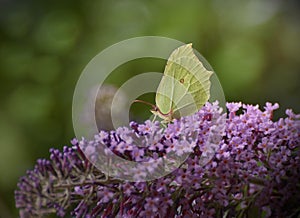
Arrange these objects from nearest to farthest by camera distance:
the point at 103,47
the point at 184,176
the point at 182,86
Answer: the point at 184,176, the point at 182,86, the point at 103,47

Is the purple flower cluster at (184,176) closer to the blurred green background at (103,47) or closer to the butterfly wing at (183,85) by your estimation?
the butterfly wing at (183,85)

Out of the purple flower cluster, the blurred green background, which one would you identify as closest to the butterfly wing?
the purple flower cluster

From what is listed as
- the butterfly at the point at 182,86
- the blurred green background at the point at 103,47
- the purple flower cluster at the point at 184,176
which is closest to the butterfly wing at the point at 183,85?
the butterfly at the point at 182,86

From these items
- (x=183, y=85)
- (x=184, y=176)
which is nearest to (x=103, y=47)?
(x=183, y=85)

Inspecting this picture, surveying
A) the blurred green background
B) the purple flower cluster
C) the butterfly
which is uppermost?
the blurred green background

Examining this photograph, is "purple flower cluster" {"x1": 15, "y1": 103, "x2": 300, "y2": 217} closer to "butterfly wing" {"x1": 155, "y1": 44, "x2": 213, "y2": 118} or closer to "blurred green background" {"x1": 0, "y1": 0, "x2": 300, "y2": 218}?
"butterfly wing" {"x1": 155, "y1": 44, "x2": 213, "y2": 118}

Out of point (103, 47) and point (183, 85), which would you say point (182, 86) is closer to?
point (183, 85)
